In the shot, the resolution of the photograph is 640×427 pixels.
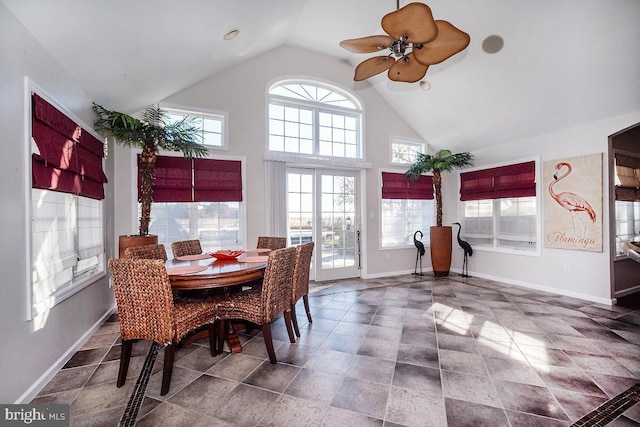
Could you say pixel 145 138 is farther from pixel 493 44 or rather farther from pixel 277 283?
pixel 493 44

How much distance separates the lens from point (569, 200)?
4.12 m

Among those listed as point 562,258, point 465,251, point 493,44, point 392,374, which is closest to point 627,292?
point 562,258

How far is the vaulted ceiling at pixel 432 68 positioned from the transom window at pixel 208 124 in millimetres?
293

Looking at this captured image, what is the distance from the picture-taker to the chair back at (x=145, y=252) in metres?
2.52

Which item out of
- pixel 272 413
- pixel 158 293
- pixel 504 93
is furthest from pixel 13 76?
pixel 504 93

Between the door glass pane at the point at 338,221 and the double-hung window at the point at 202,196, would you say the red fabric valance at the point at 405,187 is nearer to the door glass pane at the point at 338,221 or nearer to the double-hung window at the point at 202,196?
the door glass pane at the point at 338,221

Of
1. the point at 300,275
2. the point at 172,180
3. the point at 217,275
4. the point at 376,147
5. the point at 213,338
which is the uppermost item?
the point at 376,147

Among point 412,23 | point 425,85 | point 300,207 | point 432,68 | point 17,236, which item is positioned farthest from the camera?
point 300,207

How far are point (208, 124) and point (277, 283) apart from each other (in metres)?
3.03

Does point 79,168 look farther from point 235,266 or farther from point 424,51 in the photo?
point 424,51

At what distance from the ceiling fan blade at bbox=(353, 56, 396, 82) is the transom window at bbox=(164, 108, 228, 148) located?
2255mm

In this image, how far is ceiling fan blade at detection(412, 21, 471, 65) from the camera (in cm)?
220

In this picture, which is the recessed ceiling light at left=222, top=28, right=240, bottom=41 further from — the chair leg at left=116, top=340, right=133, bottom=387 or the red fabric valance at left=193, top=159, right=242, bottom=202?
the chair leg at left=116, top=340, right=133, bottom=387

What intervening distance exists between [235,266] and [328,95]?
3923 millimetres
